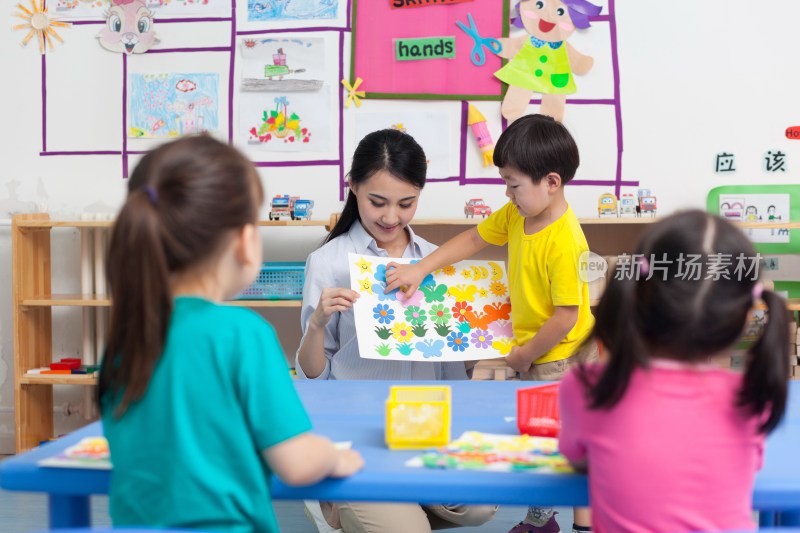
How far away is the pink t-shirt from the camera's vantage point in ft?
3.52

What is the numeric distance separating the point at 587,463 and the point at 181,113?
3119mm

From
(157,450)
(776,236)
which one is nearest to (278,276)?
(776,236)

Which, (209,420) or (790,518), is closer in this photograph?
(209,420)

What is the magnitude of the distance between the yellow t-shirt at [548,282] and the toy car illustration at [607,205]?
1356mm

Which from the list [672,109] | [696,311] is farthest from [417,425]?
[672,109]

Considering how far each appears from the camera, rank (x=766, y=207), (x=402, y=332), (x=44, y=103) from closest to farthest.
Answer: (x=402, y=332)
(x=766, y=207)
(x=44, y=103)

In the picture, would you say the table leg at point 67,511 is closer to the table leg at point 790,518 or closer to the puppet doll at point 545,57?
the table leg at point 790,518

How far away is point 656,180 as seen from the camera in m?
3.72

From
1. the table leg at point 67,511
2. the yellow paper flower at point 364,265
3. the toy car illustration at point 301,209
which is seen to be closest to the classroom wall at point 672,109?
the toy car illustration at point 301,209

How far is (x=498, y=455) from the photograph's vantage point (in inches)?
50.1

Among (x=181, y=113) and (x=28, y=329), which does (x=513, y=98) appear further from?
(x=28, y=329)

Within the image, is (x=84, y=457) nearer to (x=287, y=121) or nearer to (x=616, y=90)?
(x=287, y=121)

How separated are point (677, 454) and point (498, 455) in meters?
0.29

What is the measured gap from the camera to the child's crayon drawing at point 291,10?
3809 mm
